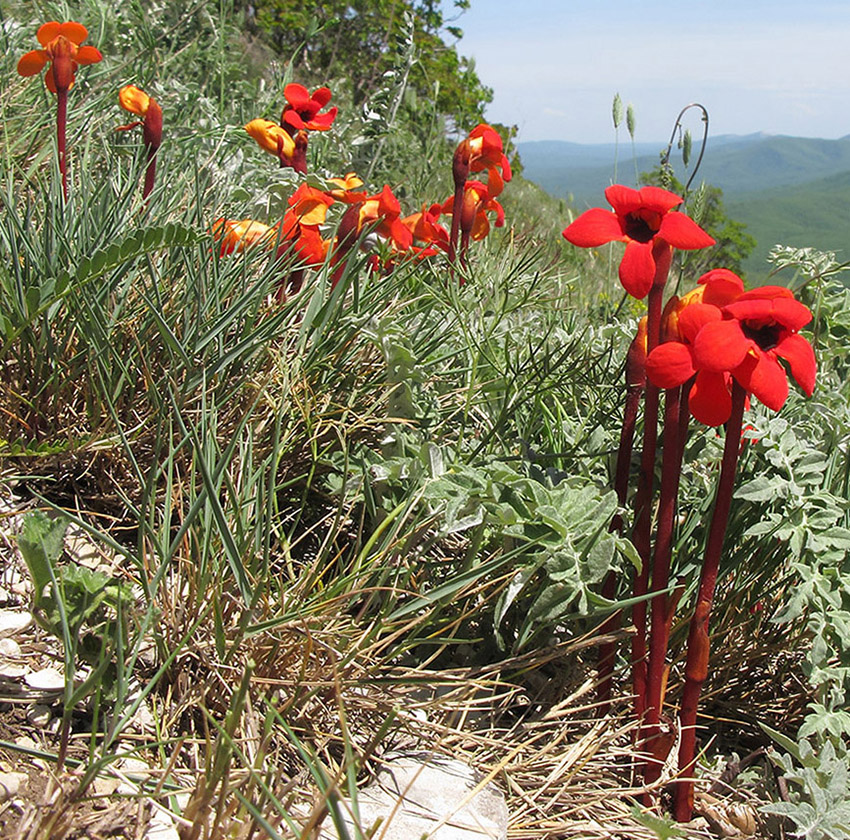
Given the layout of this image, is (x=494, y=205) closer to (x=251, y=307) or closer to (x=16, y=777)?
(x=251, y=307)

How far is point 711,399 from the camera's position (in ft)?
4.12

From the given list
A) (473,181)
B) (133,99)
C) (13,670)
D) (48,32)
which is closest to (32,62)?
(48,32)

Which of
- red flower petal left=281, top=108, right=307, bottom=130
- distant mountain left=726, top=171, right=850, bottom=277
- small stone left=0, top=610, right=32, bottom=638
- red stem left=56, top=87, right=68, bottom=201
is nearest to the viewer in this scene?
small stone left=0, top=610, right=32, bottom=638

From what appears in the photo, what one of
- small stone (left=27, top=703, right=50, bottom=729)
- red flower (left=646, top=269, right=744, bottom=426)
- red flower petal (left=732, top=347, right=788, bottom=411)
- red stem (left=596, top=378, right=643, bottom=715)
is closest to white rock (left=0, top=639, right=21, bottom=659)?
small stone (left=27, top=703, right=50, bottom=729)

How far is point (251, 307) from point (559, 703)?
1122 mm

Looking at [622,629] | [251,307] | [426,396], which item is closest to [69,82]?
[251,307]

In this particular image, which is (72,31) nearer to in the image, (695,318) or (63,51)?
(63,51)

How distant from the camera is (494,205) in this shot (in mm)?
2777

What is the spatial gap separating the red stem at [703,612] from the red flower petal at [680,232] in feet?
0.76

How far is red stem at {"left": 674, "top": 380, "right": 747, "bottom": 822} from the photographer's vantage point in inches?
52.9

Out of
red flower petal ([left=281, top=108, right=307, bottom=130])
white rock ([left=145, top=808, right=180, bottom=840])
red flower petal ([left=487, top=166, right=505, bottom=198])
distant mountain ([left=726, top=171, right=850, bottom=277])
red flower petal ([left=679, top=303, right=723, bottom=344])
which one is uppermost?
distant mountain ([left=726, top=171, right=850, bottom=277])

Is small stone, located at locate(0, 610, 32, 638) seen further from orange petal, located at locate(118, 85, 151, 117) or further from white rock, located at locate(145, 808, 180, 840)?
orange petal, located at locate(118, 85, 151, 117)

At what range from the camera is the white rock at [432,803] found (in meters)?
1.33

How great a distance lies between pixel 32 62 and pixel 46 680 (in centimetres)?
179
